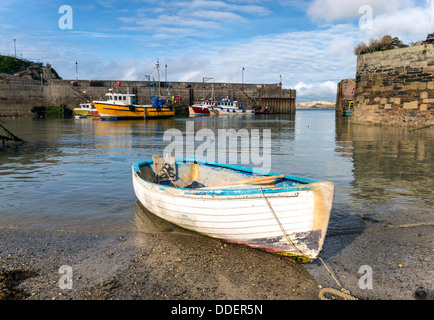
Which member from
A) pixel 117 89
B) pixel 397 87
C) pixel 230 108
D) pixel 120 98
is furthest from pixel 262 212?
pixel 117 89

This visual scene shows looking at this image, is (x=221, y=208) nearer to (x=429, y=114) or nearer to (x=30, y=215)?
(x=30, y=215)

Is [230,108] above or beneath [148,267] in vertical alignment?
above

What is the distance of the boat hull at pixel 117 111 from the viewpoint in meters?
38.2

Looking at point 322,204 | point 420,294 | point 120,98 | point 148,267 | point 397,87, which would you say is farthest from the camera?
point 120,98

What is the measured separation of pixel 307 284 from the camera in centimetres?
384

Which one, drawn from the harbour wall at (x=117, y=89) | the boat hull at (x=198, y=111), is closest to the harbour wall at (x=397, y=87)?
the boat hull at (x=198, y=111)

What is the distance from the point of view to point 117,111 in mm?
39250

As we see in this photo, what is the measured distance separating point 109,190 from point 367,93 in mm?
21710

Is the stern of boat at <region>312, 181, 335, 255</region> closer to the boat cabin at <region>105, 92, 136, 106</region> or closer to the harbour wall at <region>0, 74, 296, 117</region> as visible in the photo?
the boat cabin at <region>105, 92, 136, 106</region>

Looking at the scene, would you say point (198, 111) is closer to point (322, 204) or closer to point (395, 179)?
point (395, 179)

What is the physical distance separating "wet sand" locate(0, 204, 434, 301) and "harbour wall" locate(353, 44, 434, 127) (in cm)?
1770

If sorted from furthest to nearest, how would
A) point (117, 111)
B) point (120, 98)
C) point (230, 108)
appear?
Result: point (230, 108) → point (120, 98) → point (117, 111)

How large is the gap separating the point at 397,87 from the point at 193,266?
21.8 m

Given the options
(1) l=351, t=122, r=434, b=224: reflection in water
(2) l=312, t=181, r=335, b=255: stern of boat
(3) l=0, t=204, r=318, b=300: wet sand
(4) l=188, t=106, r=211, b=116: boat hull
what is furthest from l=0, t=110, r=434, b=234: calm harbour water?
(4) l=188, t=106, r=211, b=116: boat hull
